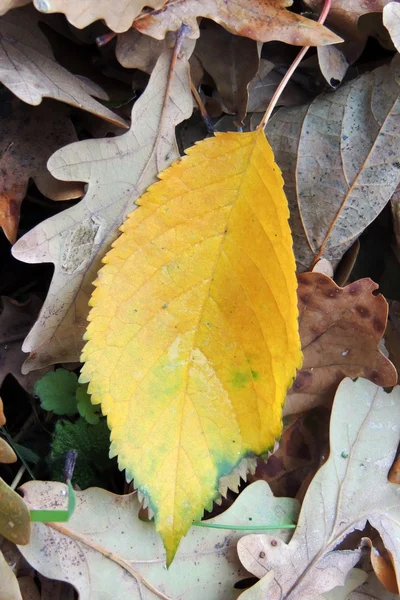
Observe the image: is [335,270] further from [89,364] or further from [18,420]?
[18,420]

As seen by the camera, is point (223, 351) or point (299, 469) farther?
point (299, 469)

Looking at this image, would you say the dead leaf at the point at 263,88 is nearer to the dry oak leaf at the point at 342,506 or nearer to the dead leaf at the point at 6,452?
the dry oak leaf at the point at 342,506

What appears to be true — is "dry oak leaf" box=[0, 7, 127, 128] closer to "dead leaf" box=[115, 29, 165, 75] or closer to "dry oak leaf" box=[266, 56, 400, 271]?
"dead leaf" box=[115, 29, 165, 75]

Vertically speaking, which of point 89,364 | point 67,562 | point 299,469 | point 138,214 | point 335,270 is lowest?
point 299,469

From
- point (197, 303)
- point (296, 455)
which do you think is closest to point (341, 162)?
point (197, 303)

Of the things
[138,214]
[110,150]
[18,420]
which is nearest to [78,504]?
[18,420]
